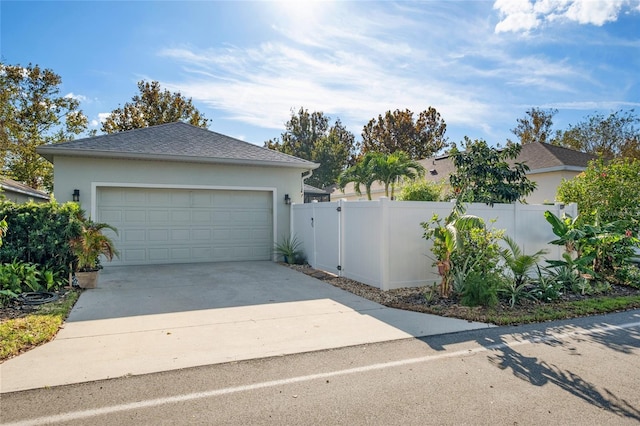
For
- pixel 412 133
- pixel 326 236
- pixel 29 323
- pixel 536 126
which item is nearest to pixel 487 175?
pixel 326 236

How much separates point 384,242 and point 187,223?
6397mm

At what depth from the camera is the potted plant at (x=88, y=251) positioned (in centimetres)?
759

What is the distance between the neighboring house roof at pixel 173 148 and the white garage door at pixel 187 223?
1040 mm

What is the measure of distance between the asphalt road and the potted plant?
4729 millimetres

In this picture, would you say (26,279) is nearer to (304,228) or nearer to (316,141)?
(304,228)

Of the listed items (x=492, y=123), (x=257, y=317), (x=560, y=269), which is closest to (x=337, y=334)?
(x=257, y=317)

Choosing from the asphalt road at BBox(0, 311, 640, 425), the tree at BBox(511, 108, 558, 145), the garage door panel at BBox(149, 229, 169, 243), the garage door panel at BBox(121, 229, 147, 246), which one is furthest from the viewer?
the tree at BBox(511, 108, 558, 145)

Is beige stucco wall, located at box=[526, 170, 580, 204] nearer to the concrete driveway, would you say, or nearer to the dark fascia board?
the dark fascia board

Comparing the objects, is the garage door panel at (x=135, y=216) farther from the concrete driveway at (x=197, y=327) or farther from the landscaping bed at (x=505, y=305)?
the landscaping bed at (x=505, y=305)

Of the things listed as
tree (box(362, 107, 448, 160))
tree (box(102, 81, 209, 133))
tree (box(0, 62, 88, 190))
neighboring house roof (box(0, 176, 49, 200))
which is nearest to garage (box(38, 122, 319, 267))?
neighboring house roof (box(0, 176, 49, 200))

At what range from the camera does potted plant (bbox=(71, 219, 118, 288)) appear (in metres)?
7.59

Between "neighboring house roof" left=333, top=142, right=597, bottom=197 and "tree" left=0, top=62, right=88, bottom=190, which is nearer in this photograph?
"neighboring house roof" left=333, top=142, right=597, bottom=197

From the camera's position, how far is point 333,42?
407 inches

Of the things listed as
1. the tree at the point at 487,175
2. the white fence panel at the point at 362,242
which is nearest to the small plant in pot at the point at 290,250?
the white fence panel at the point at 362,242
